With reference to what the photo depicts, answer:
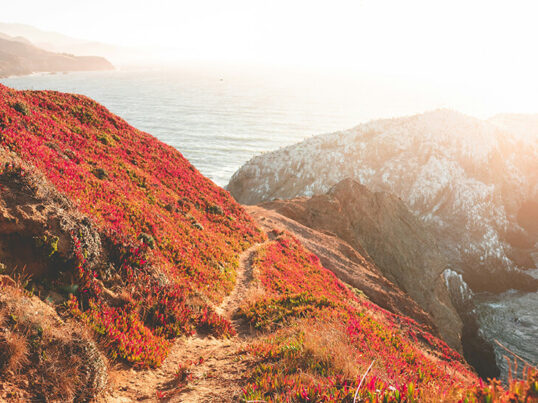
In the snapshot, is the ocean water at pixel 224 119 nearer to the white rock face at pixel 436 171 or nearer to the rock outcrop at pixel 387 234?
the white rock face at pixel 436 171

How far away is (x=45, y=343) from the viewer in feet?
19.8

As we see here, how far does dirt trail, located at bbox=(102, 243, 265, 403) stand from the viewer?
268 inches

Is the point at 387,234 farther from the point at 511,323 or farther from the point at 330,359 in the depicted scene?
the point at 330,359

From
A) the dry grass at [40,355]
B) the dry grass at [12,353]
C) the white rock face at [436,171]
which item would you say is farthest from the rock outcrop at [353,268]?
the white rock face at [436,171]

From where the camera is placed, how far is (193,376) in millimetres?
7820

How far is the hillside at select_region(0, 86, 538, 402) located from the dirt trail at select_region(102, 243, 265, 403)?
43 mm

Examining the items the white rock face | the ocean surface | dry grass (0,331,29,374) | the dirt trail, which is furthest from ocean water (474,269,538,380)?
dry grass (0,331,29,374)

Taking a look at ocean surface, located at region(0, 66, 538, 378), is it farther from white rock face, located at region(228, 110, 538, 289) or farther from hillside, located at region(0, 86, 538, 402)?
hillside, located at region(0, 86, 538, 402)

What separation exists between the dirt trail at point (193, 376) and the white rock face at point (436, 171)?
57553 millimetres

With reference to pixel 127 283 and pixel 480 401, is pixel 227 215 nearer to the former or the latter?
pixel 127 283

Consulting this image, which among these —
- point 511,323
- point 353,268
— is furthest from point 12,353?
point 511,323

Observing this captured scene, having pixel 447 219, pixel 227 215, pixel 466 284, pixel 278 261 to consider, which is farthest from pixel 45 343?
pixel 447 219

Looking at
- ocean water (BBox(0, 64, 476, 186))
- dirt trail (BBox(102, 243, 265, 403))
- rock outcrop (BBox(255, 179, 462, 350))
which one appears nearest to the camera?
dirt trail (BBox(102, 243, 265, 403))

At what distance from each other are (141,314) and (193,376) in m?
3.06
